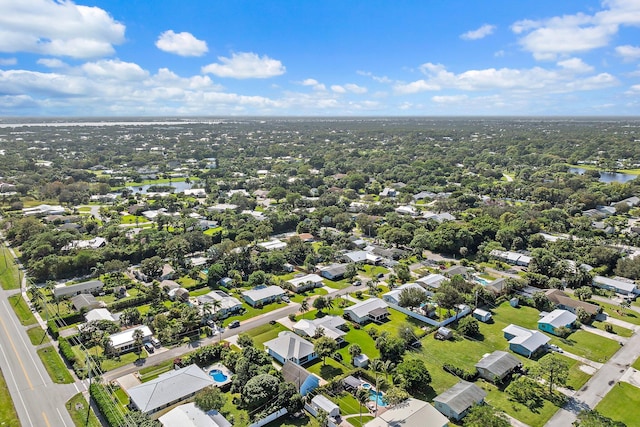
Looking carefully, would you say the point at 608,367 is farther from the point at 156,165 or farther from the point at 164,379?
the point at 156,165

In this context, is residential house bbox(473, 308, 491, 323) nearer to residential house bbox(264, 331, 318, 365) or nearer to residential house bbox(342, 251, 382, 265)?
residential house bbox(342, 251, 382, 265)

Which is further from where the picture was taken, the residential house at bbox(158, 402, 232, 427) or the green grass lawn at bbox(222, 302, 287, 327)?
the green grass lawn at bbox(222, 302, 287, 327)

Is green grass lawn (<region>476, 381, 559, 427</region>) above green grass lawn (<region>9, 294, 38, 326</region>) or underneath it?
underneath

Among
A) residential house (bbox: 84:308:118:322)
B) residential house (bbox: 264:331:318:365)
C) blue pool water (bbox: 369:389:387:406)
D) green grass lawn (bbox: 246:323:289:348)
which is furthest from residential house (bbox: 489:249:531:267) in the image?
residential house (bbox: 84:308:118:322)

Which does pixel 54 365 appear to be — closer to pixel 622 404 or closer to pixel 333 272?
pixel 333 272

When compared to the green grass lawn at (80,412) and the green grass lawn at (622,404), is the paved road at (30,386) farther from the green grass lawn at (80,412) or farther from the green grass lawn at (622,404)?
the green grass lawn at (622,404)

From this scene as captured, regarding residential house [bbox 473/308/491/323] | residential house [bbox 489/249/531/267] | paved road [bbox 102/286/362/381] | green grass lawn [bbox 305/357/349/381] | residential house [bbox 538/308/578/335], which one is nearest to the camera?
green grass lawn [bbox 305/357/349/381]

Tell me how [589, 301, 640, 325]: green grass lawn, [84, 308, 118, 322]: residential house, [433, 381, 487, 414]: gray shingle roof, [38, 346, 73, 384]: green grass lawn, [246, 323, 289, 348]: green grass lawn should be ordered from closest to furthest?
[433, 381, 487, 414]: gray shingle roof < [38, 346, 73, 384]: green grass lawn < [246, 323, 289, 348]: green grass lawn < [84, 308, 118, 322]: residential house < [589, 301, 640, 325]: green grass lawn

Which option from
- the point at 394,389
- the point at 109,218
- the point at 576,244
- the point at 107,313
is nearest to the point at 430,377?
the point at 394,389
